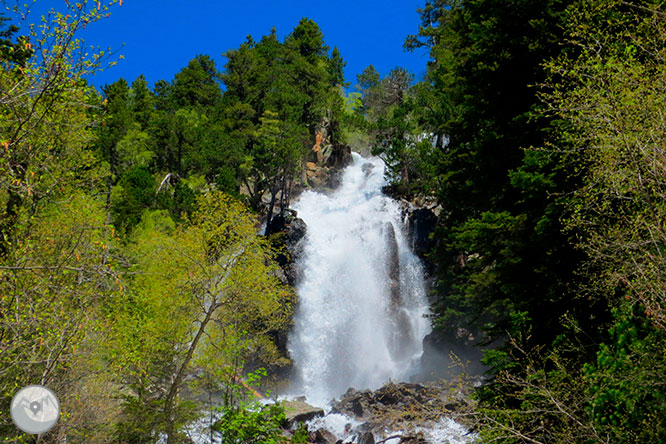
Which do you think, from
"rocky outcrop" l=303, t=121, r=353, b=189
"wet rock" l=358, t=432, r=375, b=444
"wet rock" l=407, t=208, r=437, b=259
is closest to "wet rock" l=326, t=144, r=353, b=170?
"rocky outcrop" l=303, t=121, r=353, b=189

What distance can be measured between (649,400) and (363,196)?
1236 inches

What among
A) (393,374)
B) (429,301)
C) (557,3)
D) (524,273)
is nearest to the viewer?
(524,273)

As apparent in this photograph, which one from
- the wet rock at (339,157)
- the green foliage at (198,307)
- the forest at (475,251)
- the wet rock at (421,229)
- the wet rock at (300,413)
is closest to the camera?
the forest at (475,251)

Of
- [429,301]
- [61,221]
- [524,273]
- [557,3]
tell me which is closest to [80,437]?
[61,221]

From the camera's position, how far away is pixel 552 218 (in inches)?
315

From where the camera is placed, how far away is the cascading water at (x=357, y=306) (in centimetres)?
2536

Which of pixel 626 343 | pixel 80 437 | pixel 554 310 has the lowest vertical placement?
pixel 80 437

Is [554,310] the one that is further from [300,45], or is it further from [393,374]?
[300,45]

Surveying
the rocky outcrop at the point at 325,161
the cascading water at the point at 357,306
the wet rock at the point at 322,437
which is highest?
the rocky outcrop at the point at 325,161

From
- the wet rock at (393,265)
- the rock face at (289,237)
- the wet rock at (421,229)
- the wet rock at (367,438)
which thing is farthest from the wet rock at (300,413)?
the wet rock at (421,229)

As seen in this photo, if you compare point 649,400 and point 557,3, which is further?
point 557,3

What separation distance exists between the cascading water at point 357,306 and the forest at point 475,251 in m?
2.39

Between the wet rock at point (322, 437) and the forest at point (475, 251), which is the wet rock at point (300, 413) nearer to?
the wet rock at point (322, 437)

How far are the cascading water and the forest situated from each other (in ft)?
7.83
